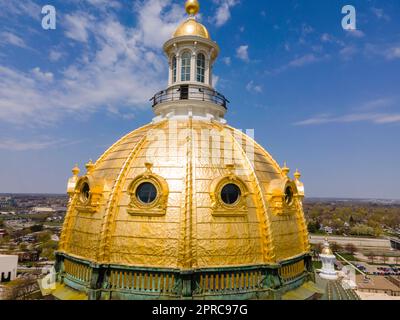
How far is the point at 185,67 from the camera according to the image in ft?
66.8

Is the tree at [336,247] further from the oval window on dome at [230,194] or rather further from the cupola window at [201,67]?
the oval window on dome at [230,194]

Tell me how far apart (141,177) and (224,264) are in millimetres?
5345

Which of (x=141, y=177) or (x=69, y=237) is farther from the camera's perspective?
(x=69, y=237)

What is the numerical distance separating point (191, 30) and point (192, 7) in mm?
2672

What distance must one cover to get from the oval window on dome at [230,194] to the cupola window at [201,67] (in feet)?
29.3

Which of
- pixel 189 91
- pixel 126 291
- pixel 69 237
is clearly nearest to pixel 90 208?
pixel 69 237

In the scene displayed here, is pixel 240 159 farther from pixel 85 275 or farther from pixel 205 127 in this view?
pixel 85 275

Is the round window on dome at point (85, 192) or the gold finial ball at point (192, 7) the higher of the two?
the gold finial ball at point (192, 7)

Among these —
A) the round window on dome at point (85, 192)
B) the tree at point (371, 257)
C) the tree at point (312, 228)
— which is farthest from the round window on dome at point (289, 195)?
the tree at point (312, 228)

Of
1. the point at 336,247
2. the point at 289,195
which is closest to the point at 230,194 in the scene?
the point at 289,195

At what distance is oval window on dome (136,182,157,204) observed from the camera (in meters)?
14.3

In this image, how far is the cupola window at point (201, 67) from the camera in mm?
20508

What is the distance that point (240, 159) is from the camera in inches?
637
